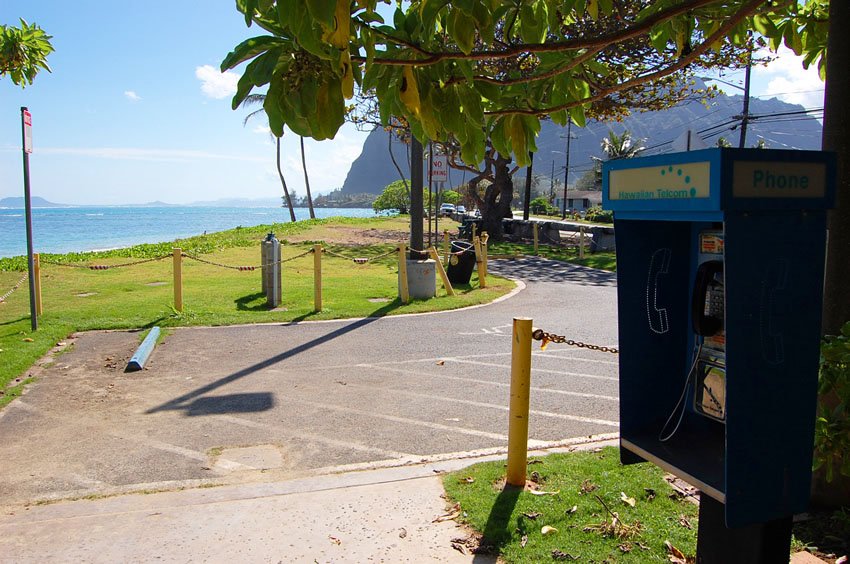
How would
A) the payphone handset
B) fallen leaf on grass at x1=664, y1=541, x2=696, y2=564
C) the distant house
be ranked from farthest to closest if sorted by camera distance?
the distant house → fallen leaf on grass at x1=664, y1=541, x2=696, y2=564 → the payphone handset

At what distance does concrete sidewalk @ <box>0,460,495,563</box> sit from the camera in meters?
4.04

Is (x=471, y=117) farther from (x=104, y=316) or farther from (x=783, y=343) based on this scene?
(x=104, y=316)

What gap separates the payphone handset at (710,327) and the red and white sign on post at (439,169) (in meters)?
13.5

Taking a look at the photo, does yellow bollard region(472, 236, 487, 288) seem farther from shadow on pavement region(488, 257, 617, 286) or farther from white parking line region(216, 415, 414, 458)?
white parking line region(216, 415, 414, 458)

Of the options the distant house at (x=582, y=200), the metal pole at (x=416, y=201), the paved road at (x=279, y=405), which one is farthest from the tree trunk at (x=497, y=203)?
the distant house at (x=582, y=200)

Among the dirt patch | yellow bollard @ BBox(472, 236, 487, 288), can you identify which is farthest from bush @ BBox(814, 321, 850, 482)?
the dirt patch

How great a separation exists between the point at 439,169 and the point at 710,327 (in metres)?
13.9

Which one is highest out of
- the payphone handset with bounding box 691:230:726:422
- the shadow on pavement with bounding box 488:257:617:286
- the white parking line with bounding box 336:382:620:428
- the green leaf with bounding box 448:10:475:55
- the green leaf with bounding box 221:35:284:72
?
the green leaf with bounding box 448:10:475:55

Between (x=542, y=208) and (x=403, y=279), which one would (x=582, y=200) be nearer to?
(x=542, y=208)

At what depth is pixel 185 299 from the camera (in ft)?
→ 46.3

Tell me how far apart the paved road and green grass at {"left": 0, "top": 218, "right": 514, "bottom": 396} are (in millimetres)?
649

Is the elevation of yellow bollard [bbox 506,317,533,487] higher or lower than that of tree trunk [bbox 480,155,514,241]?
lower

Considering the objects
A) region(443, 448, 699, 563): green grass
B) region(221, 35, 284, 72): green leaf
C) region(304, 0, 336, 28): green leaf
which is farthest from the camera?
region(443, 448, 699, 563): green grass

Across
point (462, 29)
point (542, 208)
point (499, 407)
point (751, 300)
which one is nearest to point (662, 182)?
point (751, 300)
